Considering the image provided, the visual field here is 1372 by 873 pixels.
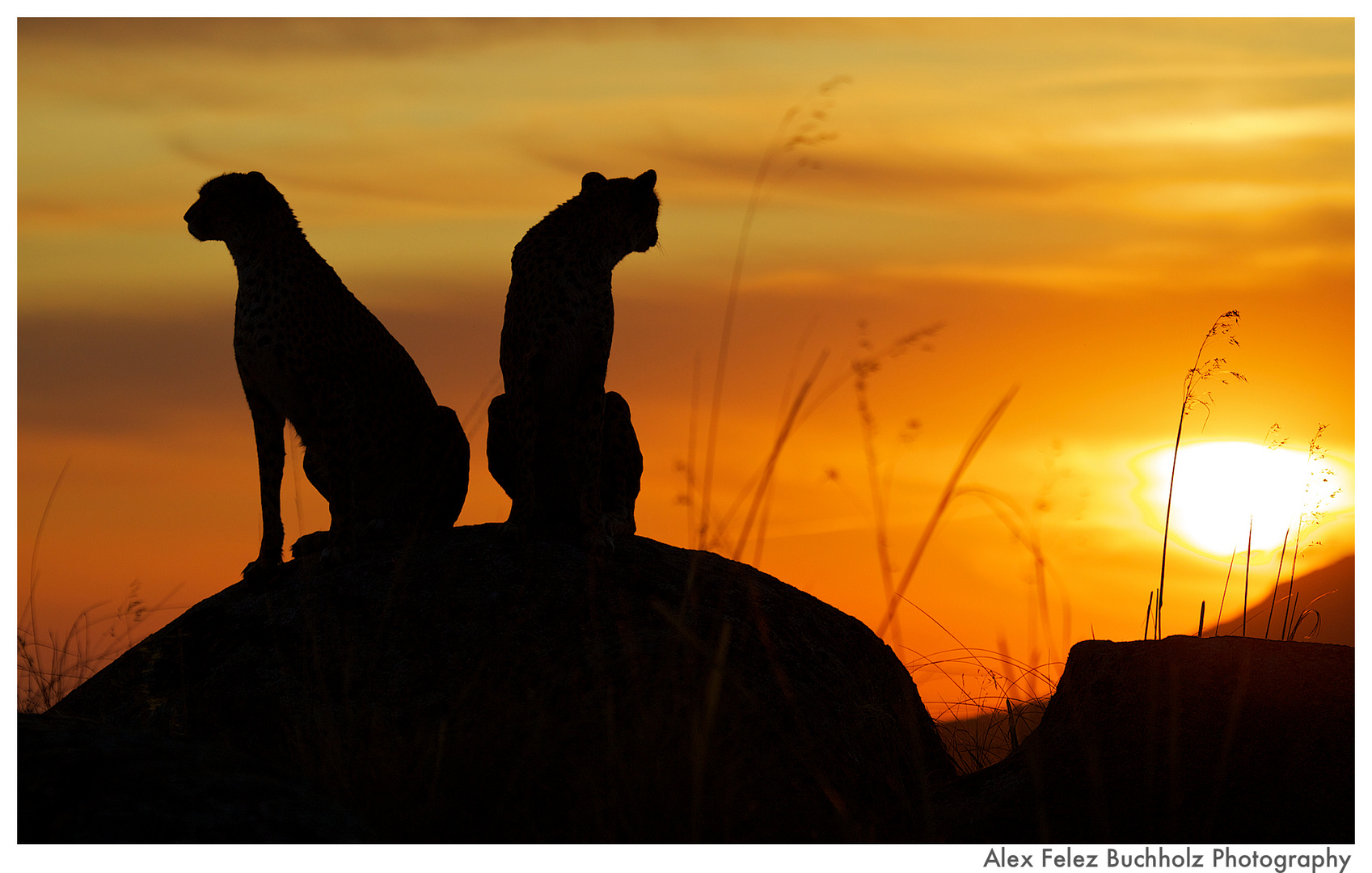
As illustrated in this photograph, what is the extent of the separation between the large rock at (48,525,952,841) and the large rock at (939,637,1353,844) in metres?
0.46

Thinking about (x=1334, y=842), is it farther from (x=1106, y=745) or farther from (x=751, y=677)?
(x=751, y=677)

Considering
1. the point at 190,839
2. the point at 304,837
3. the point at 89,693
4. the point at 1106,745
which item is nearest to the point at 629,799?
the point at 304,837

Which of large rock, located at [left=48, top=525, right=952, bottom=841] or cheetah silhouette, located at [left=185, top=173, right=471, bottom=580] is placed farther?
cheetah silhouette, located at [left=185, top=173, right=471, bottom=580]

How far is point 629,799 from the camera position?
3643 millimetres

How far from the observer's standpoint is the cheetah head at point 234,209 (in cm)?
557

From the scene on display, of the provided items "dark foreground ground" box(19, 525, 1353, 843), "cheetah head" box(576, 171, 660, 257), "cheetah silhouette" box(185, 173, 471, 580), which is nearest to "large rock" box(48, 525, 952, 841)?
"dark foreground ground" box(19, 525, 1353, 843)

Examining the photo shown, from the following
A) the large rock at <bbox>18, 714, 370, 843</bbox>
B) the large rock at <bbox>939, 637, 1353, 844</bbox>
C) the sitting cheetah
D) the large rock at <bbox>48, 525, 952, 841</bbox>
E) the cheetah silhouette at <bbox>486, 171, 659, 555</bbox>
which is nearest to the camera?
the large rock at <bbox>18, 714, 370, 843</bbox>

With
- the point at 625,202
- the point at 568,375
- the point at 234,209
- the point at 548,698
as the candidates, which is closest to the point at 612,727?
the point at 548,698

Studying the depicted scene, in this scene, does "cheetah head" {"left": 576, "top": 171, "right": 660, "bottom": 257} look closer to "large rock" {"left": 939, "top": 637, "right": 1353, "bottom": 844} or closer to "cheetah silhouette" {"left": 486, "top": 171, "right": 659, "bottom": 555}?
"cheetah silhouette" {"left": 486, "top": 171, "right": 659, "bottom": 555}

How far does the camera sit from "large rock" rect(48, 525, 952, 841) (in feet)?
12.3

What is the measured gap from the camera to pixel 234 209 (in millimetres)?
5578

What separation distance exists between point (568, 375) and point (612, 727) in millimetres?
2071
